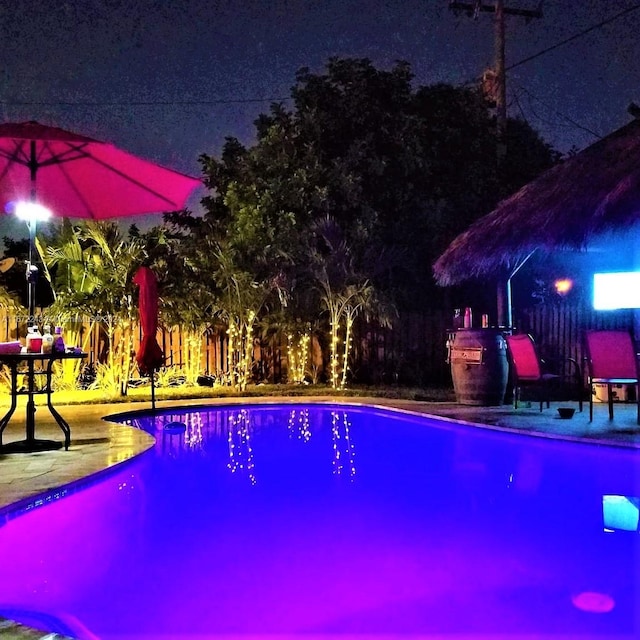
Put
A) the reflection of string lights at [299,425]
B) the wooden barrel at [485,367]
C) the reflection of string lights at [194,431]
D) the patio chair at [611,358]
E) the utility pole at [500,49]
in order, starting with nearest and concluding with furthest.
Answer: the reflection of string lights at [194,431]
the patio chair at [611,358]
the reflection of string lights at [299,425]
the wooden barrel at [485,367]
the utility pole at [500,49]

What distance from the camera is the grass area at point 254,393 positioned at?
1048cm

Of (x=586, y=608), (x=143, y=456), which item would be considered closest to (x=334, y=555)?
(x=586, y=608)

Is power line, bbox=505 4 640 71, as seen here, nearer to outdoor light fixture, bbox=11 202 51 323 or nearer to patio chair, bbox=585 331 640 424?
patio chair, bbox=585 331 640 424

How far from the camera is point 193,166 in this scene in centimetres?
1499

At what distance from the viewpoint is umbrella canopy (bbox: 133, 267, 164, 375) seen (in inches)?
329

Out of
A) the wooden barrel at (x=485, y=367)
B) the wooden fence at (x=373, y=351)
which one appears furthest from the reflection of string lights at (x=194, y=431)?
the wooden fence at (x=373, y=351)

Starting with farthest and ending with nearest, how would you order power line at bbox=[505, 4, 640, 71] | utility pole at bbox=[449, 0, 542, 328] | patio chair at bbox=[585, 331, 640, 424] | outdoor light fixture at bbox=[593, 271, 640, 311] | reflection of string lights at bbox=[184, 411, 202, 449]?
power line at bbox=[505, 4, 640, 71] → utility pole at bbox=[449, 0, 542, 328] → outdoor light fixture at bbox=[593, 271, 640, 311] → patio chair at bbox=[585, 331, 640, 424] → reflection of string lights at bbox=[184, 411, 202, 449]

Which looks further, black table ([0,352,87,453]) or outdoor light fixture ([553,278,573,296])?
outdoor light fixture ([553,278,573,296])

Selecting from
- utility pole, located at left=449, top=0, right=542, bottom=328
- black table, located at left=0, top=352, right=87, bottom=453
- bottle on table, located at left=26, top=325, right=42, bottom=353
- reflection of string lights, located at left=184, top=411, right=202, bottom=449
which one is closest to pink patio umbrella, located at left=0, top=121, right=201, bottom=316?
bottle on table, located at left=26, top=325, right=42, bottom=353

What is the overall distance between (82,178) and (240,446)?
10.3ft

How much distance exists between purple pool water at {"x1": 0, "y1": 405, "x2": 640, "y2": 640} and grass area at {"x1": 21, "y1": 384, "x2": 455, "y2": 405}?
4.28 m

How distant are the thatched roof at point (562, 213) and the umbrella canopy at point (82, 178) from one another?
169 inches

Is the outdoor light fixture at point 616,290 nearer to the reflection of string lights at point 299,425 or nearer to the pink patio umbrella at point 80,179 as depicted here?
the reflection of string lights at point 299,425

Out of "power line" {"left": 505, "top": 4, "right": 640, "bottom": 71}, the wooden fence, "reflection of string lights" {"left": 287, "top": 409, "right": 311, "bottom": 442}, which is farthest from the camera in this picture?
"power line" {"left": 505, "top": 4, "right": 640, "bottom": 71}
